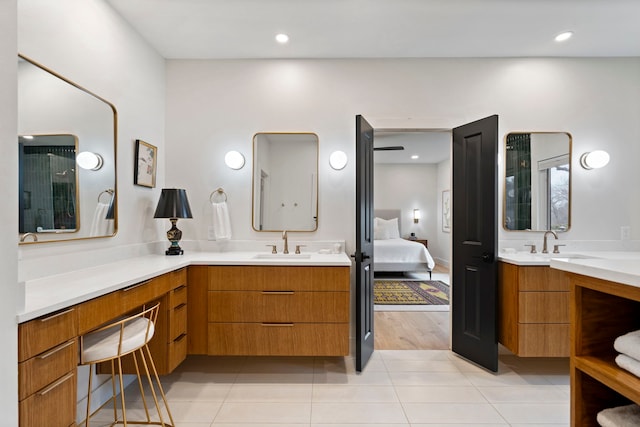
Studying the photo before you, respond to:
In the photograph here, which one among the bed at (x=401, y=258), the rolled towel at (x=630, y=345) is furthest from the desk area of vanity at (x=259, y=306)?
the bed at (x=401, y=258)

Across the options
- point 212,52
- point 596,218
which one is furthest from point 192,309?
point 596,218

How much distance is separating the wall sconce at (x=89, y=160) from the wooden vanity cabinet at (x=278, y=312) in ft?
3.47

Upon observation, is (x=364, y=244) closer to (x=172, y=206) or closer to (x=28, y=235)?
(x=172, y=206)

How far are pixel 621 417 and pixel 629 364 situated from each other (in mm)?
162

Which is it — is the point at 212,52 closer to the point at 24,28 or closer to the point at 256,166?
the point at 256,166

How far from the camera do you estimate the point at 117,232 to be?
2232 millimetres

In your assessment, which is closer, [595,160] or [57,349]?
[57,349]

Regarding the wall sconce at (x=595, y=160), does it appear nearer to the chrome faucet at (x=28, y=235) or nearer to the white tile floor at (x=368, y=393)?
the white tile floor at (x=368, y=393)

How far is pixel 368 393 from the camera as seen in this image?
2145mm

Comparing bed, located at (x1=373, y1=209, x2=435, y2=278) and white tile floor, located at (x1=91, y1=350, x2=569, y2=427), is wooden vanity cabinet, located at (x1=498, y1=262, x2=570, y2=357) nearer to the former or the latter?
white tile floor, located at (x1=91, y1=350, x2=569, y2=427)

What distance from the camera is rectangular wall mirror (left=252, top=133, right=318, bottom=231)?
9.49 ft

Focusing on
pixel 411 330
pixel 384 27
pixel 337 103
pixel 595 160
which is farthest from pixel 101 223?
pixel 595 160

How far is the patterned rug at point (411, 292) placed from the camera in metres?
4.26

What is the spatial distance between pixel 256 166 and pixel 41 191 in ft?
5.16
